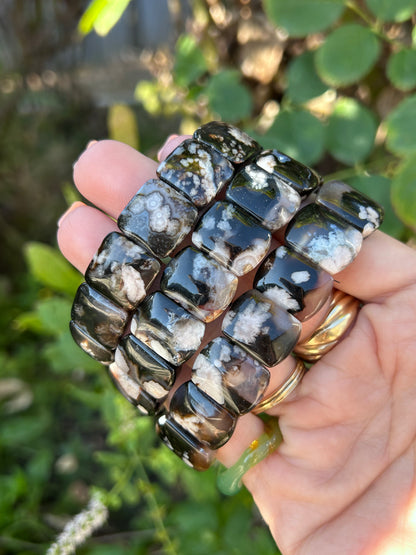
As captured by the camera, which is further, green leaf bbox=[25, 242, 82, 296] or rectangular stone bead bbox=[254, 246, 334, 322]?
green leaf bbox=[25, 242, 82, 296]

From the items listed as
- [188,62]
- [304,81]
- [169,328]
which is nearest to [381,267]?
[169,328]

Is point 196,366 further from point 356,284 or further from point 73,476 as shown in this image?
point 73,476

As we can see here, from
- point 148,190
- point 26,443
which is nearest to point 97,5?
point 148,190

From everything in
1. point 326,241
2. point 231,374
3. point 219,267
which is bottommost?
point 231,374

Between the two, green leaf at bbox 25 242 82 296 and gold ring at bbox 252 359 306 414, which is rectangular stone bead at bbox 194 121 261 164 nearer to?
gold ring at bbox 252 359 306 414

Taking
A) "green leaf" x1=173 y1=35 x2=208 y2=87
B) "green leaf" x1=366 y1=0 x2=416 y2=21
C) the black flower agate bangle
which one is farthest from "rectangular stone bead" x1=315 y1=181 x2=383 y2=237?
"green leaf" x1=173 y1=35 x2=208 y2=87

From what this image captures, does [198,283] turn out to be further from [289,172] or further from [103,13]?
[103,13]
